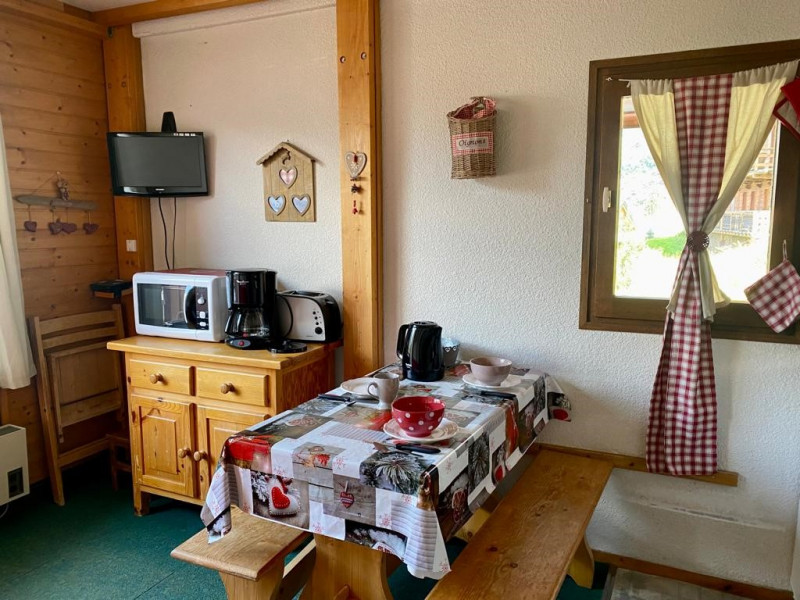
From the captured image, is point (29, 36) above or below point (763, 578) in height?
above

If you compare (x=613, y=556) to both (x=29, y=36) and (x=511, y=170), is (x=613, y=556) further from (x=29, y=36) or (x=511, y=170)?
(x=29, y=36)

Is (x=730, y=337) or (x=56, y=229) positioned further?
(x=56, y=229)

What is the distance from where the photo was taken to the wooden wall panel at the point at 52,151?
9.46ft

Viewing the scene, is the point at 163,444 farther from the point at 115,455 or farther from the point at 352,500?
the point at 352,500

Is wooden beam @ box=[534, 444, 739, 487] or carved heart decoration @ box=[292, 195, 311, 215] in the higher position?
carved heart decoration @ box=[292, 195, 311, 215]

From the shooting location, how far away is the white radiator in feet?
8.98

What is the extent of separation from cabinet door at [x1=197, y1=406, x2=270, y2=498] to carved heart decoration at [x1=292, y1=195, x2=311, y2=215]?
986 millimetres

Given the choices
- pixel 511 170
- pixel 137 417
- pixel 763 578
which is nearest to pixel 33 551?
pixel 137 417

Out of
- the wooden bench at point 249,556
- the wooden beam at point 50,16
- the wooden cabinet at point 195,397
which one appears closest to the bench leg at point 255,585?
the wooden bench at point 249,556

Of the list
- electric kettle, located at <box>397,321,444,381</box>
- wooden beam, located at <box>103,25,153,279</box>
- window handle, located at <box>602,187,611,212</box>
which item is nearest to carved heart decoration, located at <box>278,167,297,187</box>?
wooden beam, located at <box>103,25,153,279</box>

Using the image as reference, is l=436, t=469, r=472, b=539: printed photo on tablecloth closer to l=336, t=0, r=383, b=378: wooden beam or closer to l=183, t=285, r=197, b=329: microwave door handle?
l=336, t=0, r=383, b=378: wooden beam

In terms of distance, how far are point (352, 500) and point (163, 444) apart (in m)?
1.53

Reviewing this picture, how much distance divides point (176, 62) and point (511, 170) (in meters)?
1.87

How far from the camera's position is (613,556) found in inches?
97.0
